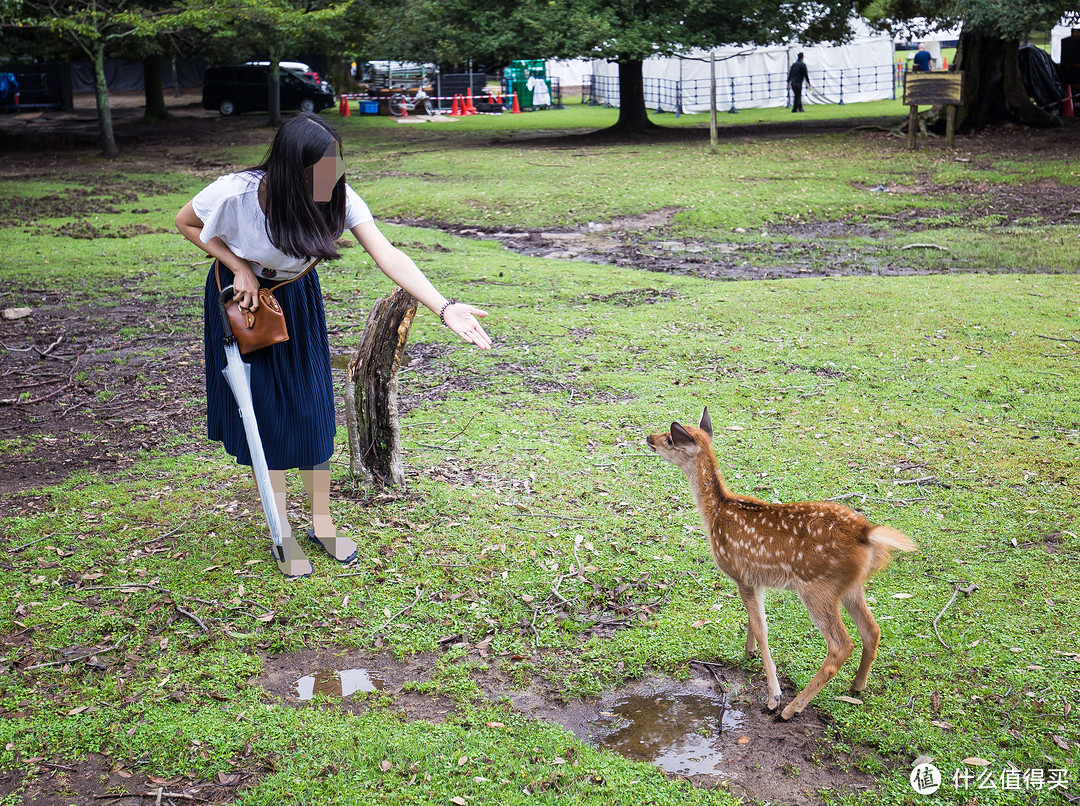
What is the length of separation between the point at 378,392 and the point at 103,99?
2094cm

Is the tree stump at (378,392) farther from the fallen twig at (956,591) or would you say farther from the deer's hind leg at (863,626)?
the fallen twig at (956,591)

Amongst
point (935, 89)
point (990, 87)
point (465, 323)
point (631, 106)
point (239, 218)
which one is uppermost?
point (631, 106)

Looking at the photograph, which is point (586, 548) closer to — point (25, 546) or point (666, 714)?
point (666, 714)

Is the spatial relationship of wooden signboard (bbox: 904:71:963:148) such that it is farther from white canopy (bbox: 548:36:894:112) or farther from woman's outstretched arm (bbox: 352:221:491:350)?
woman's outstretched arm (bbox: 352:221:491:350)

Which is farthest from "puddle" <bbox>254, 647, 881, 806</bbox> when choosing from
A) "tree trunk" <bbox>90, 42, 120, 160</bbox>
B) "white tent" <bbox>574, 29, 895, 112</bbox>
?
"white tent" <bbox>574, 29, 895, 112</bbox>

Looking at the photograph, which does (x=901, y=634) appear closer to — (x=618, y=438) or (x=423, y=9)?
(x=618, y=438)

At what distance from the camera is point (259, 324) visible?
4035mm

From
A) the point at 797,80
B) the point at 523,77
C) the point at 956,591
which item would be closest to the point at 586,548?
the point at 956,591

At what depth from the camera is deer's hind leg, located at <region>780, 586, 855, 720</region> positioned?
3402 millimetres

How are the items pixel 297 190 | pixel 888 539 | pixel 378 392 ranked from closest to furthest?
pixel 888 539 → pixel 297 190 → pixel 378 392

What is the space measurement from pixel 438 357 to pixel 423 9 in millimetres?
19166

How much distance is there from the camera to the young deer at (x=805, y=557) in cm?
335

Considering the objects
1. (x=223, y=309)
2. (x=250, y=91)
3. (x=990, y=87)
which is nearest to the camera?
(x=223, y=309)

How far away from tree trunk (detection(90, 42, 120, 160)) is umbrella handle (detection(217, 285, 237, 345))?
20.2 metres
